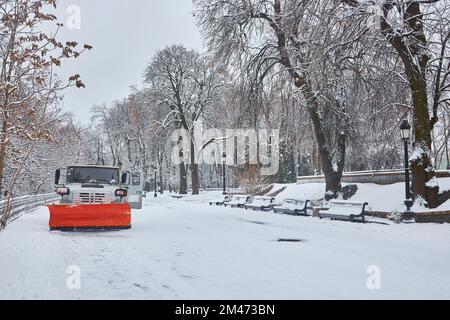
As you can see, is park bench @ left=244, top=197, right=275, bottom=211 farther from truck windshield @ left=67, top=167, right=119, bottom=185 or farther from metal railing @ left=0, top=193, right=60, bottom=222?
metal railing @ left=0, top=193, right=60, bottom=222

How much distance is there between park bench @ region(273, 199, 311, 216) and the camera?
69.7 ft

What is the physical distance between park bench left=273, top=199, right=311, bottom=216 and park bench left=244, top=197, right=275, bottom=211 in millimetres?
1475

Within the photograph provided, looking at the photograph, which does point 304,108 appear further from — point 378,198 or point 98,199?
point 98,199

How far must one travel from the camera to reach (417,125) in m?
17.3

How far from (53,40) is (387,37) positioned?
10.6 m

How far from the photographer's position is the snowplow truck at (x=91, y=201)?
13.8 metres

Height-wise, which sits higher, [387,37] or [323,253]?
[387,37]

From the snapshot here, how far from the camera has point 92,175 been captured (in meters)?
15.9

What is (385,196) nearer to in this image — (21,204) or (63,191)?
(63,191)

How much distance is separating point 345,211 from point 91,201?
930 centimetres

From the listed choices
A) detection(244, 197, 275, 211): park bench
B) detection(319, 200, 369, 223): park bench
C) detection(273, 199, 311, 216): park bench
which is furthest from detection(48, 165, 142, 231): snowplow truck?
detection(244, 197, 275, 211): park bench

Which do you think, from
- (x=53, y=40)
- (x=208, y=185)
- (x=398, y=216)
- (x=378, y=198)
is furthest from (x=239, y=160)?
Result: (x=53, y=40)

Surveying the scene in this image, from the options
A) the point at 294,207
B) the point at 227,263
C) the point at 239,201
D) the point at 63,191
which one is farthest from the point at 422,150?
the point at 239,201

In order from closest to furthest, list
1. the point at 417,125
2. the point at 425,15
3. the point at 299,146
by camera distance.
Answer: the point at 425,15 → the point at 417,125 → the point at 299,146
